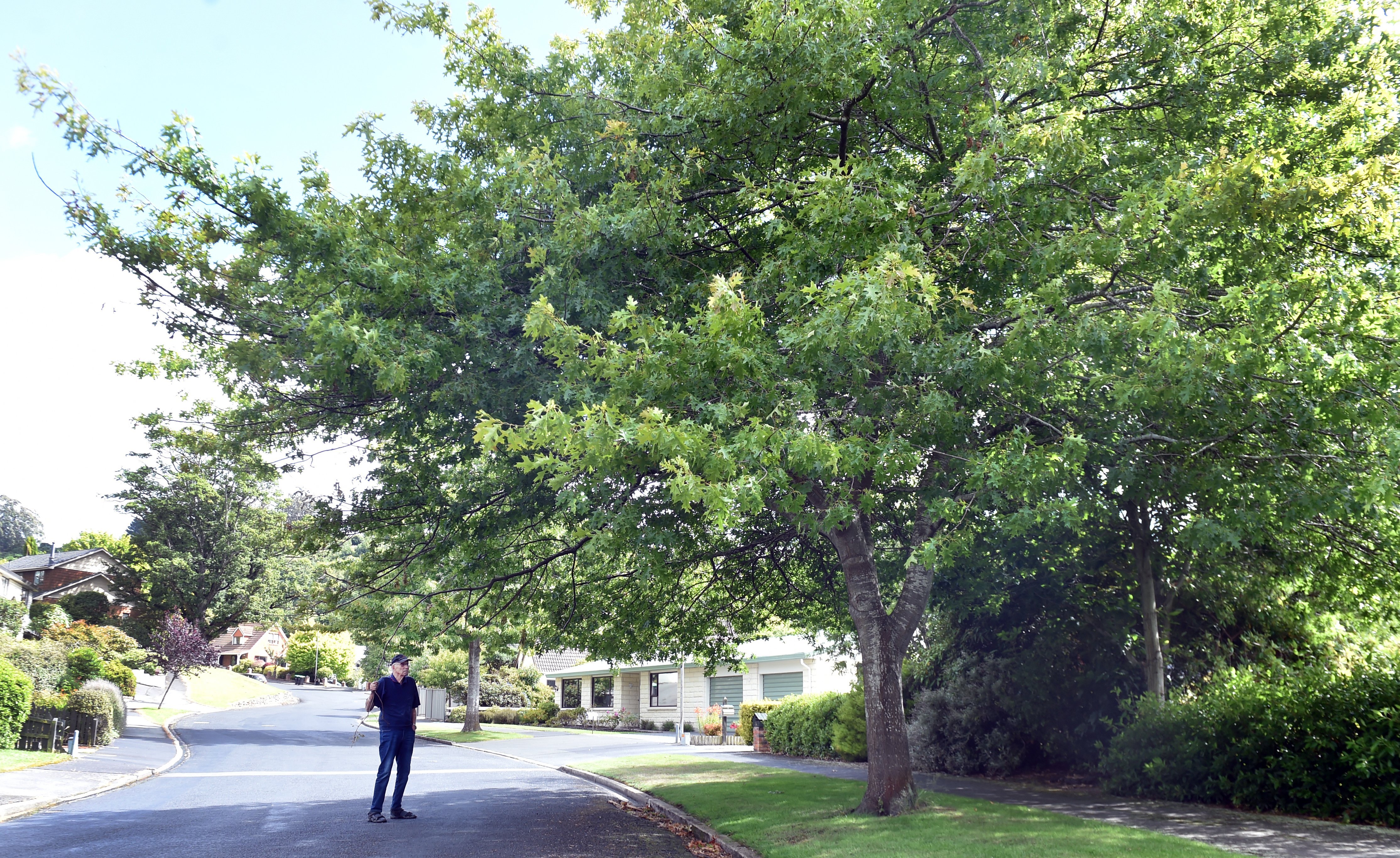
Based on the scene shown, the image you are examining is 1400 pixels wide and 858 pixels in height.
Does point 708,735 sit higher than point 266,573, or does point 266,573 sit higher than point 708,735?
point 266,573

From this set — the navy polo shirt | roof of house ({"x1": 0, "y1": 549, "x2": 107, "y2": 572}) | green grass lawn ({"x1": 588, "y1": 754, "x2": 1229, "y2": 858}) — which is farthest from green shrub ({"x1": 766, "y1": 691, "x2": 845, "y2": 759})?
roof of house ({"x1": 0, "y1": 549, "x2": 107, "y2": 572})

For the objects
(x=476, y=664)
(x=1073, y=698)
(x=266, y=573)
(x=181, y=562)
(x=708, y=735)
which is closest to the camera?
(x=1073, y=698)

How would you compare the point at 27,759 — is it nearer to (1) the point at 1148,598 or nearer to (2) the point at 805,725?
(2) the point at 805,725

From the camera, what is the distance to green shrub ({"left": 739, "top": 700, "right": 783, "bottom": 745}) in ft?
101

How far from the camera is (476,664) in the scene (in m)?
35.1

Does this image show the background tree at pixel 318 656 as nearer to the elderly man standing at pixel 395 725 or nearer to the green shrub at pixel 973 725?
the green shrub at pixel 973 725

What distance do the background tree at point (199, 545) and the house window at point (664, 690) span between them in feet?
77.9

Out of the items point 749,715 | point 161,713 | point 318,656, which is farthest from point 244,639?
point 749,715

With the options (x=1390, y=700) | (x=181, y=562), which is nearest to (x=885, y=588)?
(x=1390, y=700)

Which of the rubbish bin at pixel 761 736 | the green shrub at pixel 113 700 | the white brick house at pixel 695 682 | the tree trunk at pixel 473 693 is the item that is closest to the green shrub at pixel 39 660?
the green shrub at pixel 113 700

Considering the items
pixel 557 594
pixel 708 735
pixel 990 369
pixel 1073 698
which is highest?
pixel 990 369

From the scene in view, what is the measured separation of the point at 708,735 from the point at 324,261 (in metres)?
26.3

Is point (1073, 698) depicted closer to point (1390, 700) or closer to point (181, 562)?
point (1390, 700)

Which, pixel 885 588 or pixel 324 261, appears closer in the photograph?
pixel 324 261
